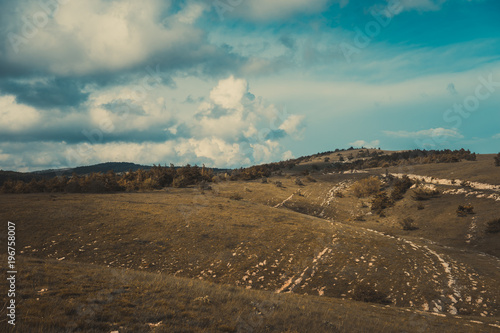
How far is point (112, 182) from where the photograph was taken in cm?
5788

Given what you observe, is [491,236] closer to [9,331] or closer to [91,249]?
[9,331]

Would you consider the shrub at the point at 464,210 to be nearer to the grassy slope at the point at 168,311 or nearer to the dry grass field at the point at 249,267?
the dry grass field at the point at 249,267

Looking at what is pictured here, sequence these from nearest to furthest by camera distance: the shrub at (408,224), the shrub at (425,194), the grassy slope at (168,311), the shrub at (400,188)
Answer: the grassy slope at (168,311), the shrub at (408,224), the shrub at (425,194), the shrub at (400,188)

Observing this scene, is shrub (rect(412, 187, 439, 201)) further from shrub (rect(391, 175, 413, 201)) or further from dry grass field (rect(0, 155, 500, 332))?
shrub (rect(391, 175, 413, 201))

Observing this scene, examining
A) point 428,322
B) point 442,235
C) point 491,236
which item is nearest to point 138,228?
point 428,322

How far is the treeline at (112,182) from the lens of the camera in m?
51.7

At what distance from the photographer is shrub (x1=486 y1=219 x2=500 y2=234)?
3200 centimetres

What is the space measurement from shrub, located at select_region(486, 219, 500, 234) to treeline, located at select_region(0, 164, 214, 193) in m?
62.2

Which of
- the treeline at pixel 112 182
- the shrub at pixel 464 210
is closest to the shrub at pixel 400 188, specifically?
the shrub at pixel 464 210

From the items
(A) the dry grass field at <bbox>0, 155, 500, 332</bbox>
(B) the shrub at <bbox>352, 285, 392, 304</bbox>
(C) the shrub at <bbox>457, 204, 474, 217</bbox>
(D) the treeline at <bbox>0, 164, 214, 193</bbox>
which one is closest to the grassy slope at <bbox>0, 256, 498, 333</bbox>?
(A) the dry grass field at <bbox>0, 155, 500, 332</bbox>

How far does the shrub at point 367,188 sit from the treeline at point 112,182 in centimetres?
4477

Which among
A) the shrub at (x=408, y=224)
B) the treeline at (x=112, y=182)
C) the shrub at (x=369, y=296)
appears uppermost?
the treeline at (x=112, y=182)

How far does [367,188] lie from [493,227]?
3037cm

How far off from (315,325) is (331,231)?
2278cm
